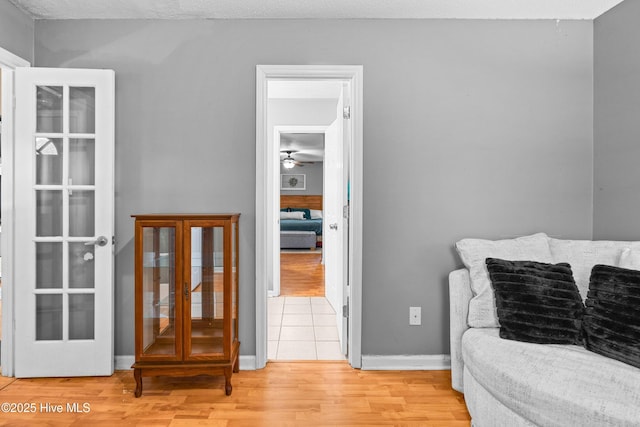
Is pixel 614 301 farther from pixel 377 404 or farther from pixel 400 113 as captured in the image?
pixel 400 113

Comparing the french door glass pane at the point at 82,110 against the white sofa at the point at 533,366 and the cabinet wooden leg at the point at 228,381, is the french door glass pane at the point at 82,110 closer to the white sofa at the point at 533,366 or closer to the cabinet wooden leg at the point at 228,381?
the cabinet wooden leg at the point at 228,381

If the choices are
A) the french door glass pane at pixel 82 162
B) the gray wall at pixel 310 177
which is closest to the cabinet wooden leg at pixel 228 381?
the french door glass pane at pixel 82 162

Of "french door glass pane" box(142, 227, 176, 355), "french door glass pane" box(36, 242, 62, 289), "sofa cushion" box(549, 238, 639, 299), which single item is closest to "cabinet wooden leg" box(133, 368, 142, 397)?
"french door glass pane" box(142, 227, 176, 355)

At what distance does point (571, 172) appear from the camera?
2729 millimetres

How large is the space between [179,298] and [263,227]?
0.71 metres

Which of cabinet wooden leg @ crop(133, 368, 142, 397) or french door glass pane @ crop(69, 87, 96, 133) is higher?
french door glass pane @ crop(69, 87, 96, 133)

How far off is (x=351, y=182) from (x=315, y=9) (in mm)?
1150

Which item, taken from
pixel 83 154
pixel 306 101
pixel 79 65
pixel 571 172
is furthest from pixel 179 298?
pixel 306 101

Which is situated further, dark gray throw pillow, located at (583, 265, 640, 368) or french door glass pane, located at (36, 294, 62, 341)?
french door glass pane, located at (36, 294, 62, 341)

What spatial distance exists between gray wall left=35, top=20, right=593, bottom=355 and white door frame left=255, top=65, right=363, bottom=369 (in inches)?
2.2

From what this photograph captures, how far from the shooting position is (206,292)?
241 centimetres

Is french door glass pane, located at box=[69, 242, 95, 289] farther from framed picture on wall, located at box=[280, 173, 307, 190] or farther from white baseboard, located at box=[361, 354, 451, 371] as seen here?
framed picture on wall, located at box=[280, 173, 307, 190]

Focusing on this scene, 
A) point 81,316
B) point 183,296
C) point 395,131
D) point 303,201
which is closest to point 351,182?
point 395,131

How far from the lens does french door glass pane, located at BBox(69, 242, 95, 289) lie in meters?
2.61
